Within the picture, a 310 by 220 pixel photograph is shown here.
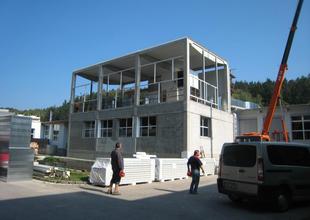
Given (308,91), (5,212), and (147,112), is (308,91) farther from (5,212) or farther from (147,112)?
(5,212)

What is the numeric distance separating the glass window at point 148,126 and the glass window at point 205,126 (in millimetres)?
3439

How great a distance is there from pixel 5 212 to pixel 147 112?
1619 cm

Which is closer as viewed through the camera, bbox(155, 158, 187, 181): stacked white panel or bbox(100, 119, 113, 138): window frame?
bbox(155, 158, 187, 181): stacked white panel

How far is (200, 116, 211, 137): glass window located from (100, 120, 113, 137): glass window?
27.1 ft

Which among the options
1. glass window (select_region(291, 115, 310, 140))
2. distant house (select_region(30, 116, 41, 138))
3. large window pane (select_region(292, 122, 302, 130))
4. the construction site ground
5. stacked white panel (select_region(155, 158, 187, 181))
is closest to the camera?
the construction site ground

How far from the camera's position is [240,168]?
8883 mm

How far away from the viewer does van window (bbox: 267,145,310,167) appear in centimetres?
872

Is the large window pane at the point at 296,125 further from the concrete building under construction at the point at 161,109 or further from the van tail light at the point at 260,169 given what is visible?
the van tail light at the point at 260,169

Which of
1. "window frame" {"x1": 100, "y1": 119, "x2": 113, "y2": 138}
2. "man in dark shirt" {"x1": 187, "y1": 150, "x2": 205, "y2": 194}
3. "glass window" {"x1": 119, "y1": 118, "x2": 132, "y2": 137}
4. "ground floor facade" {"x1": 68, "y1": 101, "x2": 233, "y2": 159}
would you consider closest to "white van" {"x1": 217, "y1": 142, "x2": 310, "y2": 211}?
"man in dark shirt" {"x1": 187, "y1": 150, "x2": 205, "y2": 194}

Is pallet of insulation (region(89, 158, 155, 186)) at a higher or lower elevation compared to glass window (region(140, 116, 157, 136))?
lower

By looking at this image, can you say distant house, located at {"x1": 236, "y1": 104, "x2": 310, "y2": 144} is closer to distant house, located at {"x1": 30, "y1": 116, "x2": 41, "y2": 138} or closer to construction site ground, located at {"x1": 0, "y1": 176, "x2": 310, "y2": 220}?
construction site ground, located at {"x1": 0, "y1": 176, "x2": 310, "y2": 220}

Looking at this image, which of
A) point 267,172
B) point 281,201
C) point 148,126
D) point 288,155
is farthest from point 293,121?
point 267,172

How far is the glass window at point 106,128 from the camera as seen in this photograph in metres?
26.7

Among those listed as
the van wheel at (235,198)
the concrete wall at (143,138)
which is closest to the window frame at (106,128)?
the concrete wall at (143,138)
